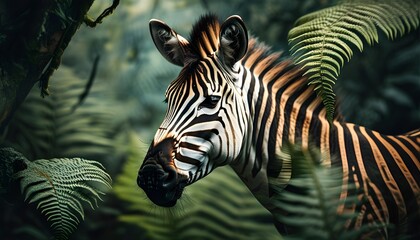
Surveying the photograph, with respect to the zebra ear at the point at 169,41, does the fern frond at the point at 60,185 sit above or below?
below

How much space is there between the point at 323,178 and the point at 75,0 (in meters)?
1.50

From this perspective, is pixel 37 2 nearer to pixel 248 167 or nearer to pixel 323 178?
pixel 248 167

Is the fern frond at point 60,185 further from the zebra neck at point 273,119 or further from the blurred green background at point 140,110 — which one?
the zebra neck at point 273,119

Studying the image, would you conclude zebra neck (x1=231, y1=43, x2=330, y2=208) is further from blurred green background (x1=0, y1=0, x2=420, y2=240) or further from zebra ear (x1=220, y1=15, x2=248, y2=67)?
blurred green background (x1=0, y1=0, x2=420, y2=240)

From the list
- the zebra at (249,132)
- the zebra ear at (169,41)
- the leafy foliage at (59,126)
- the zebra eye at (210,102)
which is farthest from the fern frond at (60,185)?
the leafy foliage at (59,126)

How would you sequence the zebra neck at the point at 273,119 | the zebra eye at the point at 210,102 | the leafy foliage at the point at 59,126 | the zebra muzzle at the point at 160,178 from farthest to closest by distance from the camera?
the leafy foliage at the point at 59,126 < the zebra neck at the point at 273,119 < the zebra eye at the point at 210,102 < the zebra muzzle at the point at 160,178

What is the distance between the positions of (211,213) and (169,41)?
810 millimetres

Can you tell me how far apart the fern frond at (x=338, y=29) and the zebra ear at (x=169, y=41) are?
1.63ft

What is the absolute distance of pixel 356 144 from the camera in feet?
9.27

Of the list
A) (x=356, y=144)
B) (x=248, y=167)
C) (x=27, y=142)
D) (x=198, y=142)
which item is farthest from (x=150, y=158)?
(x=27, y=142)

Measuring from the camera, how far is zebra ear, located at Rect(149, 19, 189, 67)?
9.02 feet

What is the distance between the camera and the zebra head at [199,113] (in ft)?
7.66

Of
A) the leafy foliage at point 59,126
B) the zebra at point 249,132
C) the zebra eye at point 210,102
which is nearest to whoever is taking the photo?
the zebra at point 249,132

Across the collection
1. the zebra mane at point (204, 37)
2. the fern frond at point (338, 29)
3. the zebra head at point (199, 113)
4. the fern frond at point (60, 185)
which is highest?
the fern frond at point (338, 29)
